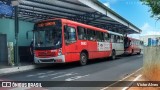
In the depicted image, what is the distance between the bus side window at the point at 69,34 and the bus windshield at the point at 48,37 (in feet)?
1.54

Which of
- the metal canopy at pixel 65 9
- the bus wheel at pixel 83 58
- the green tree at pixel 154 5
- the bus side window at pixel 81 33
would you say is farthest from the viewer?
the metal canopy at pixel 65 9

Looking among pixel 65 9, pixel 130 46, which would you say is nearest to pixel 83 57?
pixel 65 9

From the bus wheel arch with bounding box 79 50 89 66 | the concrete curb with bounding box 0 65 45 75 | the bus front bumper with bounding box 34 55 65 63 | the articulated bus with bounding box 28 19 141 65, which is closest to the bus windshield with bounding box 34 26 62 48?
the articulated bus with bounding box 28 19 141 65

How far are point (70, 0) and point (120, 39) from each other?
10525 millimetres

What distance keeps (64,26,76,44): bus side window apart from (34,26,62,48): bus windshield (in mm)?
469

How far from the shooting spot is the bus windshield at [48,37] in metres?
17.9

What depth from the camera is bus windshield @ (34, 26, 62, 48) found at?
58.9 ft

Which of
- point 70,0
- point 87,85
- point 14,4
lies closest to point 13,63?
point 14,4

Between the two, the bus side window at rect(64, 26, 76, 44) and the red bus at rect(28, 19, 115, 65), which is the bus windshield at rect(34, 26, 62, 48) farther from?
the bus side window at rect(64, 26, 76, 44)

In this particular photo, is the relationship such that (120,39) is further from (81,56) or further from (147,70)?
(147,70)

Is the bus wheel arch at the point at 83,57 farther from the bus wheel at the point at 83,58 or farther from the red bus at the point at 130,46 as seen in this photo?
the red bus at the point at 130,46

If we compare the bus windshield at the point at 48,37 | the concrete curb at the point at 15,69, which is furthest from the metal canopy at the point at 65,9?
the concrete curb at the point at 15,69

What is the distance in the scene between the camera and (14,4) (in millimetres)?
18391

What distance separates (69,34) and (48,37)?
132cm
